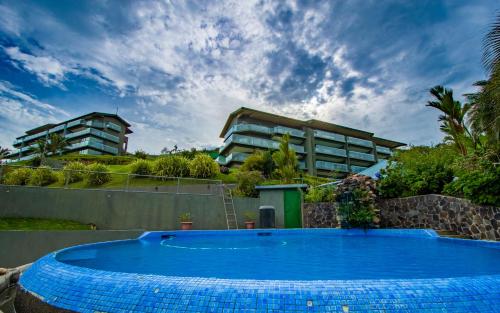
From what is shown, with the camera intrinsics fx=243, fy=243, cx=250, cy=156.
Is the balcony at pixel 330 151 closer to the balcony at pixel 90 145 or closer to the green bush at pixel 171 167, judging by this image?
the green bush at pixel 171 167

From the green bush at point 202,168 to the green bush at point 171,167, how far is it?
1.80 ft

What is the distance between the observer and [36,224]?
7.99 metres

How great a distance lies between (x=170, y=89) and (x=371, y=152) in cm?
4804

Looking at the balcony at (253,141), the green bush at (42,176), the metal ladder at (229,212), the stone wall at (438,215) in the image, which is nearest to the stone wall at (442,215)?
the stone wall at (438,215)

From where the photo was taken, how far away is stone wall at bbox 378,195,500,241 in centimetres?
648

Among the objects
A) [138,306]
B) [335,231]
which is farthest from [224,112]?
[138,306]

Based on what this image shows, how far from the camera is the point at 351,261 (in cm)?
446

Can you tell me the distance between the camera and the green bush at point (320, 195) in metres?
12.9

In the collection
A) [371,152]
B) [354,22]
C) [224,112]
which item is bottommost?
[354,22]

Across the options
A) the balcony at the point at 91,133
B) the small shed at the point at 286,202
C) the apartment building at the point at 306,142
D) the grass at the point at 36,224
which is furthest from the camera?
the balcony at the point at 91,133

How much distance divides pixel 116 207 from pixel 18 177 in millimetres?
3901

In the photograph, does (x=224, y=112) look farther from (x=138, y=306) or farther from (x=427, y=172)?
(x=138, y=306)

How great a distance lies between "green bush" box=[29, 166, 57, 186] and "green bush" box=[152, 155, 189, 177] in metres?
6.28

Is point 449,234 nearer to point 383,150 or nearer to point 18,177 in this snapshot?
point 18,177
